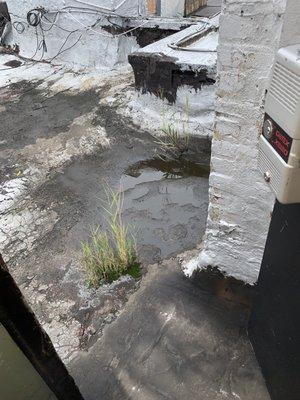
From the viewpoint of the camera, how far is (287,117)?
91cm

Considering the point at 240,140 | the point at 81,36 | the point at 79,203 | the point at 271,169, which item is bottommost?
the point at 79,203

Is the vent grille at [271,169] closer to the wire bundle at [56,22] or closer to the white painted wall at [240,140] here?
the white painted wall at [240,140]

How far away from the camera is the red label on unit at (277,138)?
0.94m

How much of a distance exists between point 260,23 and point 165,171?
2.41 m

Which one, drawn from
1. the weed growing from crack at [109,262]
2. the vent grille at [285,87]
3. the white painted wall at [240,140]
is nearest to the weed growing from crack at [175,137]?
the weed growing from crack at [109,262]

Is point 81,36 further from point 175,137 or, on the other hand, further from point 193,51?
point 175,137

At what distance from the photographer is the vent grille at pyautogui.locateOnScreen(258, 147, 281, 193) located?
3.35ft

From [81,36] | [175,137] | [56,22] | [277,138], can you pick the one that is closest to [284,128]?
[277,138]

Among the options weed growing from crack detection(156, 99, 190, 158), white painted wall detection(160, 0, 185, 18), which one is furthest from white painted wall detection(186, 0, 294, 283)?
white painted wall detection(160, 0, 185, 18)

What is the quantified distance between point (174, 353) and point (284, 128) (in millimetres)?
1522

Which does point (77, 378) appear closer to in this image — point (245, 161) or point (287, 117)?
point (245, 161)

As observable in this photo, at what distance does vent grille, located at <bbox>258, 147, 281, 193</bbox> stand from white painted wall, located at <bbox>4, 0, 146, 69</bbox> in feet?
17.5

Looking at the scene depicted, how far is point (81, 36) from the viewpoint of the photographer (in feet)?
19.9

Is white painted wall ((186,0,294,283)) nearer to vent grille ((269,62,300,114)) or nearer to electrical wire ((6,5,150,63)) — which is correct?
vent grille ((269,62,300,114))
